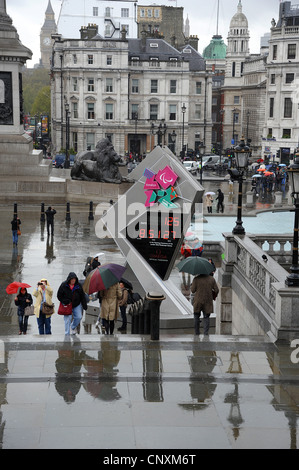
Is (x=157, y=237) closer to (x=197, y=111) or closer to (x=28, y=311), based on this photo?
(x=28, y=311)

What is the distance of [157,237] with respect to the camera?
1755cm

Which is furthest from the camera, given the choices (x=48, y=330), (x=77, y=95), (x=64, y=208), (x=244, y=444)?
(x=77, y=95)

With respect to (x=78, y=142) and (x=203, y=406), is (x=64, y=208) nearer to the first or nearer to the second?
(x=203, y=406)

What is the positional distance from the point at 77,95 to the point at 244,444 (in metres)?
76.9

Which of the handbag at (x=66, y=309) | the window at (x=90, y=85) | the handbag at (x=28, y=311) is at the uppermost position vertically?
the window at (x=90, y=85)

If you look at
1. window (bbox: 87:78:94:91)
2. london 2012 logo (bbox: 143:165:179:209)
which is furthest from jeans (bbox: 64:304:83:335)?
window (bbox: 87:78:94:91)

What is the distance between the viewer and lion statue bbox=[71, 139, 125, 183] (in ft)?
132

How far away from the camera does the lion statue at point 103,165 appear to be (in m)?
40.1

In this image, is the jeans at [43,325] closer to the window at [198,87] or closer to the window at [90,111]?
the window at [90,111]

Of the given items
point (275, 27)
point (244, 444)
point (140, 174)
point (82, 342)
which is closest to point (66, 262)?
point (140, 174)

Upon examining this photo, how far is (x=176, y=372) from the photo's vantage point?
431 inches

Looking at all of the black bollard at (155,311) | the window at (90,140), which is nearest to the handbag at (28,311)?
the black bollard at (155,311)

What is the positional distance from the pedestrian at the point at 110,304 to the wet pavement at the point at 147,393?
1155 millimetres

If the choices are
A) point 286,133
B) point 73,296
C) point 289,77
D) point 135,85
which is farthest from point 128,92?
point 73,296
